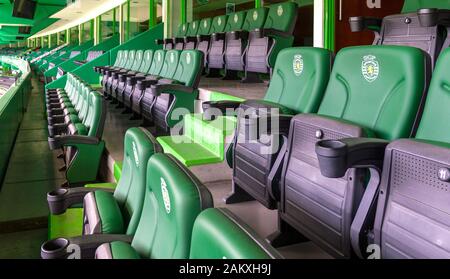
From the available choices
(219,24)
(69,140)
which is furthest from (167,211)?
(219,24)

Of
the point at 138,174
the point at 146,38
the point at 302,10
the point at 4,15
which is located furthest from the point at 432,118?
the point at 4,15

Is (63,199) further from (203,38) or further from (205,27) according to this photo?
(205,27)

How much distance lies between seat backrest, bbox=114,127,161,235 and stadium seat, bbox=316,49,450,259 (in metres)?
0.34

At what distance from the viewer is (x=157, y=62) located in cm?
309

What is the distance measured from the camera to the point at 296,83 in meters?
1.34

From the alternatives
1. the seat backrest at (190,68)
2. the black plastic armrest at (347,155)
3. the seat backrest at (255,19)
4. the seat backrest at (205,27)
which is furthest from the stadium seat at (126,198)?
the seat backrest at (205,27)

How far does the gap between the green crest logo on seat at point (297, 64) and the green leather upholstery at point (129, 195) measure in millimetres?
576

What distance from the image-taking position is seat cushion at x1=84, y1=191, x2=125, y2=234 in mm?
894

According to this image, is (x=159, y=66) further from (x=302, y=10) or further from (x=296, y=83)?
(x=302, y=10)

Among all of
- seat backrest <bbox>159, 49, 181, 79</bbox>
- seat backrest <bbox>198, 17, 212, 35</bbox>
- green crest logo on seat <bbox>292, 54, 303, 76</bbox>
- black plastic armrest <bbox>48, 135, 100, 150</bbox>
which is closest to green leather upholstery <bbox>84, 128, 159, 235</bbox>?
green crest logo on seat <bbox>292, 54, 303, 76</bbox>

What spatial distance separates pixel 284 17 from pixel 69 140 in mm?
1587

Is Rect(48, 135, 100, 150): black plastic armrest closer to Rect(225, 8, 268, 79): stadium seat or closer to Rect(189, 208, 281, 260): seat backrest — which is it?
Rect(225, 8, 268, 79): stadium seat

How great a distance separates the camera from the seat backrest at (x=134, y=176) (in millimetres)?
855
